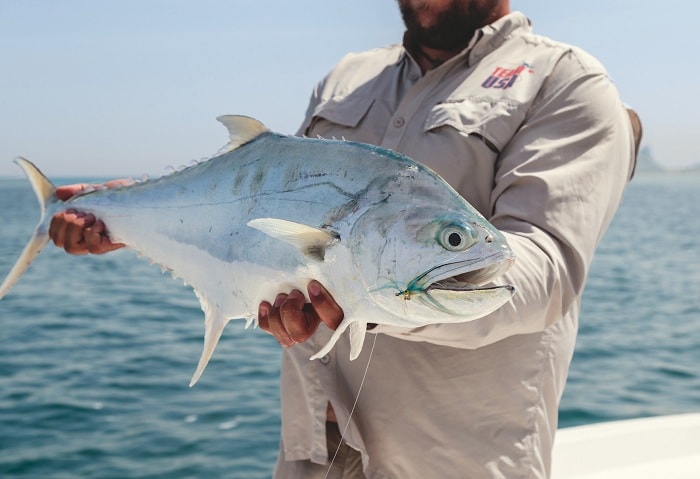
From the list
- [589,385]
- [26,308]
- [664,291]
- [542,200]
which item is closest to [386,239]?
[542,200]

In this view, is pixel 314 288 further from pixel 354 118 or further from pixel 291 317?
pixel 354 118

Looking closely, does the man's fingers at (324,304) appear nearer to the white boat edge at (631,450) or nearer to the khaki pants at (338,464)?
the khaki pants at (338,464)

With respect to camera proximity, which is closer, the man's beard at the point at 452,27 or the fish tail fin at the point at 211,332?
the fish tail fin at the point at 211,332

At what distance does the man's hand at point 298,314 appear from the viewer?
166 cm

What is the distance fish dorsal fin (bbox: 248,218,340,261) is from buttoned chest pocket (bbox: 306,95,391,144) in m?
1.05

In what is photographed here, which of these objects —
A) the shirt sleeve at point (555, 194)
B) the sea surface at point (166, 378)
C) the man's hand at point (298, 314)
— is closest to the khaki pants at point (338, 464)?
the shirt sleeve at point (555, 194)

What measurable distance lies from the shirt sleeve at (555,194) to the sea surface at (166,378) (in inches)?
184

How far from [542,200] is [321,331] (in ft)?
2.74

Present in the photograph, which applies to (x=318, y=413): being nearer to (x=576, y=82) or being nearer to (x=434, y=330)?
(x=434, y=330)

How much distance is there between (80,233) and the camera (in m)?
2.39

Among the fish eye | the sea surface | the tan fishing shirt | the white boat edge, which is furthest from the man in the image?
the sea surface

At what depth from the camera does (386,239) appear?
61.6 inches

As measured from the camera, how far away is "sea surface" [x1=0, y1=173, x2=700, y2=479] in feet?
21.7

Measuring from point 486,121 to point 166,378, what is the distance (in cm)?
694
